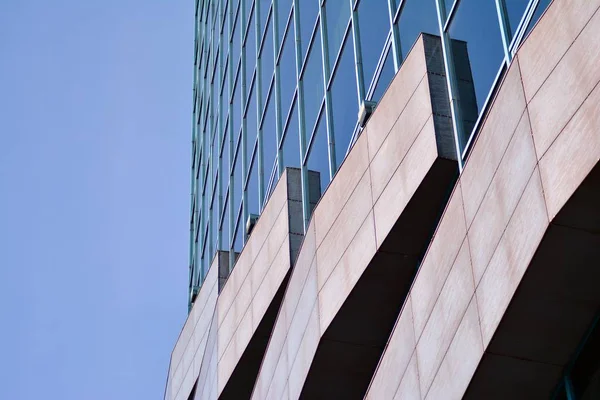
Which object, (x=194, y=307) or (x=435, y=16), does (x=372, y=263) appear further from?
(x=194, y=307)

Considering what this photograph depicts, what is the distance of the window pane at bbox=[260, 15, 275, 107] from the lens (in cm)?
2788

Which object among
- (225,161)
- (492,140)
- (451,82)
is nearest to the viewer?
(492,140)

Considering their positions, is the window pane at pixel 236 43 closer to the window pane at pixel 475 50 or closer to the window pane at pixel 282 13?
the window pane at pixel 282 13

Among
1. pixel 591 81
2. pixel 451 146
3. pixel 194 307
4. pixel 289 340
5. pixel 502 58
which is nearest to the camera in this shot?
pixel 591 81

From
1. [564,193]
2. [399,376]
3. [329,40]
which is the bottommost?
[399,376]

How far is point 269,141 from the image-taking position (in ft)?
87.8

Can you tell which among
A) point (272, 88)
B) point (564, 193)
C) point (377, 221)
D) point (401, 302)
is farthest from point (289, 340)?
point (564, 193)

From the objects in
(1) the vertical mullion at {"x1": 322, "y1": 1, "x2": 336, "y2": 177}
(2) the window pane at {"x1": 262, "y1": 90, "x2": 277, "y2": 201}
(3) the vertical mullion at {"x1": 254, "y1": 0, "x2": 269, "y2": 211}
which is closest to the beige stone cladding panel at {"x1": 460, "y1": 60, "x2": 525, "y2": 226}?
(1) the vertical mullion at {"x1": 322, "y1": 1, "x2": 336, "y2": 177}

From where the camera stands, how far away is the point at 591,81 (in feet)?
36.6

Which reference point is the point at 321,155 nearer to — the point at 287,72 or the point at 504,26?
the point at 287,72

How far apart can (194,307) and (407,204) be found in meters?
17.4

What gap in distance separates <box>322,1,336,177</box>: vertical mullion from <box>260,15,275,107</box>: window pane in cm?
455

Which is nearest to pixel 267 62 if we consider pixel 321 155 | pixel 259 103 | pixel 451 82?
pixel 259 103

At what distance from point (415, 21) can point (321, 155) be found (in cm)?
Result: 529
